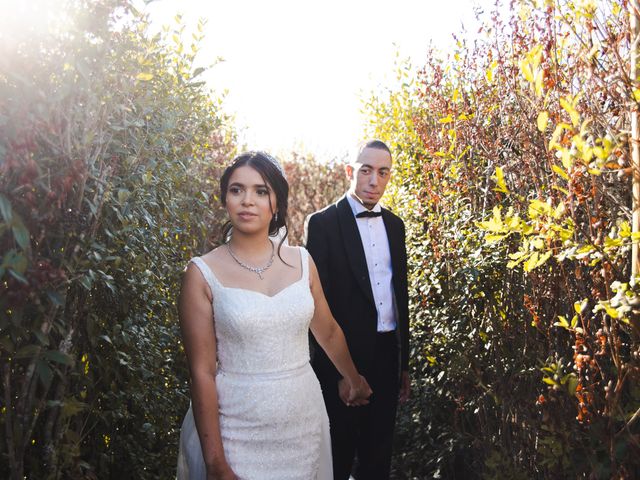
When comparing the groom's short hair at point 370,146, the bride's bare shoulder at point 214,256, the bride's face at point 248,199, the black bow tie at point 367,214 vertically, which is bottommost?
the bride's bare shoulder at point 214,256

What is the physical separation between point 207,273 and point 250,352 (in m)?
0.35

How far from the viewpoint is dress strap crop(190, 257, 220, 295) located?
3035 mm

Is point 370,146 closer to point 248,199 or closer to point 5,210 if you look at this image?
point 248,199

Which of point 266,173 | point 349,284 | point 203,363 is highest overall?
point 266,173

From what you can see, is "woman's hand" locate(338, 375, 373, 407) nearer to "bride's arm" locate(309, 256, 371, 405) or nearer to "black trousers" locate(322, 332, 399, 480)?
"black trousers" locate(322, 332, 399, 480)

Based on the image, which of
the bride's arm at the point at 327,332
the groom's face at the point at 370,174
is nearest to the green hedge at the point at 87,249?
the bride's arm at the point at 327,332

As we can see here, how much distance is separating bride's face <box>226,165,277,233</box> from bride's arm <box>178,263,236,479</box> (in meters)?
0.28

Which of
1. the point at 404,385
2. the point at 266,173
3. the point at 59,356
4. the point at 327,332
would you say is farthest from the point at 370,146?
the point at 59,356

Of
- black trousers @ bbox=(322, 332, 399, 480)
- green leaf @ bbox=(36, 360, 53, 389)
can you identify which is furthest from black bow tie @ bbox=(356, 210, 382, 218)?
green leaf @ bbox=(36, 360, 53, 389)

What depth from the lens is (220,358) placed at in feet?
10.2

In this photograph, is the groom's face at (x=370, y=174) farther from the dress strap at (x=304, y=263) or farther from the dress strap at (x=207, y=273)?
the dress strap at (x=207, y=273)

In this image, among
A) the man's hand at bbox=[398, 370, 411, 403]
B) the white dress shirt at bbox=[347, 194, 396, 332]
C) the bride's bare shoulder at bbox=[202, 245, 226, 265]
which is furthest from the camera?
the man's hand at bbox=[398, 370, 411, 403]

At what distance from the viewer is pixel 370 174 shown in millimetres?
4875

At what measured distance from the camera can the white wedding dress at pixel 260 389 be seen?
3049mm
